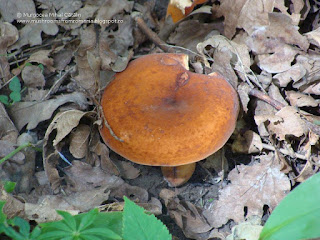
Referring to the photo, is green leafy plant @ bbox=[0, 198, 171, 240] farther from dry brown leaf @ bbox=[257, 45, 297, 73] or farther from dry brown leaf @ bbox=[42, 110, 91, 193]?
dry brown leaf @ bbox=[257, 45, 297, 73]

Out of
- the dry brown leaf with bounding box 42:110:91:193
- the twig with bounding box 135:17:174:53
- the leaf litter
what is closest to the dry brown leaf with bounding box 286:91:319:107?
the leaf litter

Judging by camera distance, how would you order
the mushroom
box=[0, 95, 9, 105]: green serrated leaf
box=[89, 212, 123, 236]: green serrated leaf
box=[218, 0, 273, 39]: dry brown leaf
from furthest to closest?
1. box=[218, 0, 273, 39]: dry brown leaf
2. box=[0, 95, 9, 105]: green serrated leaf
3. the mushroom
4. box=[89, 212, 123, 236]: green serrated leaf

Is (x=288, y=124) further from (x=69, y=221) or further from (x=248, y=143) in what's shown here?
(x=69, y=221)

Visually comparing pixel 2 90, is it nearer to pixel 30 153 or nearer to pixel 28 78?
pixel 28 78

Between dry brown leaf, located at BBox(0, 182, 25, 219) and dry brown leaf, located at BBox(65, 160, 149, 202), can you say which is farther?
dry brown leaf, located at BBox(65, 160, 149, 202)

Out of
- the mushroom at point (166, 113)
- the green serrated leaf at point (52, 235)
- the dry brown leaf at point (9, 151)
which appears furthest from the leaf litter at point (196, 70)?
the green serrated leaf at point (52, 235)

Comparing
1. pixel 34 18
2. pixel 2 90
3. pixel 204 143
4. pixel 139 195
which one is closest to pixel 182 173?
pixel 139 195
